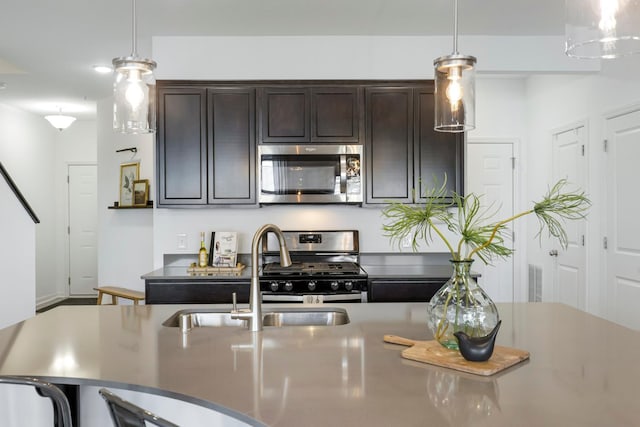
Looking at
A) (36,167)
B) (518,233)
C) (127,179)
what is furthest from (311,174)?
(36,167)

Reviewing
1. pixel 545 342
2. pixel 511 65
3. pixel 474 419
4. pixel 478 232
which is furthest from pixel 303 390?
pixel 511 65

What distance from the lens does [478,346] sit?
61.2 inches

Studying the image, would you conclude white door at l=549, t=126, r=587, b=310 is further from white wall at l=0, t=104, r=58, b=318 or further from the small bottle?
white wall at l=0, t=104, r=58, b=318

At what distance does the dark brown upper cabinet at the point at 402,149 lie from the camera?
4.14 m

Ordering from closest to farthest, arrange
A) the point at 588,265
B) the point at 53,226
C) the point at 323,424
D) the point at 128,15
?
the point at 323,424 → the point at 128,15 → the point at 588,265 → the point at 53,226

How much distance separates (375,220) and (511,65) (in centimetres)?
160

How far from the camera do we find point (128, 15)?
12.0ft

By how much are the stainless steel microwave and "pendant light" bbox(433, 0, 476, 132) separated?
2.13 metres

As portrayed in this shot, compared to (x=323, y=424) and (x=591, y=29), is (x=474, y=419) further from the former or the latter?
(x=591, y=29)

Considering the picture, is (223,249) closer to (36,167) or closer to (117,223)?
(117,223)

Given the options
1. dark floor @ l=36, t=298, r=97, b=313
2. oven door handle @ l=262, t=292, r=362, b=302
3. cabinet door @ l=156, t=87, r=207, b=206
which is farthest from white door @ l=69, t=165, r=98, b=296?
oven door handle @ l=262, t=292, r=362, b=302

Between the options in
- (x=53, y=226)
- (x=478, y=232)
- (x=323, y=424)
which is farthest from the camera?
(x=53, y=226)

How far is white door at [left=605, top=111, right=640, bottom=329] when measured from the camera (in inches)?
156

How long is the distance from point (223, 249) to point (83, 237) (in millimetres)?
4775
